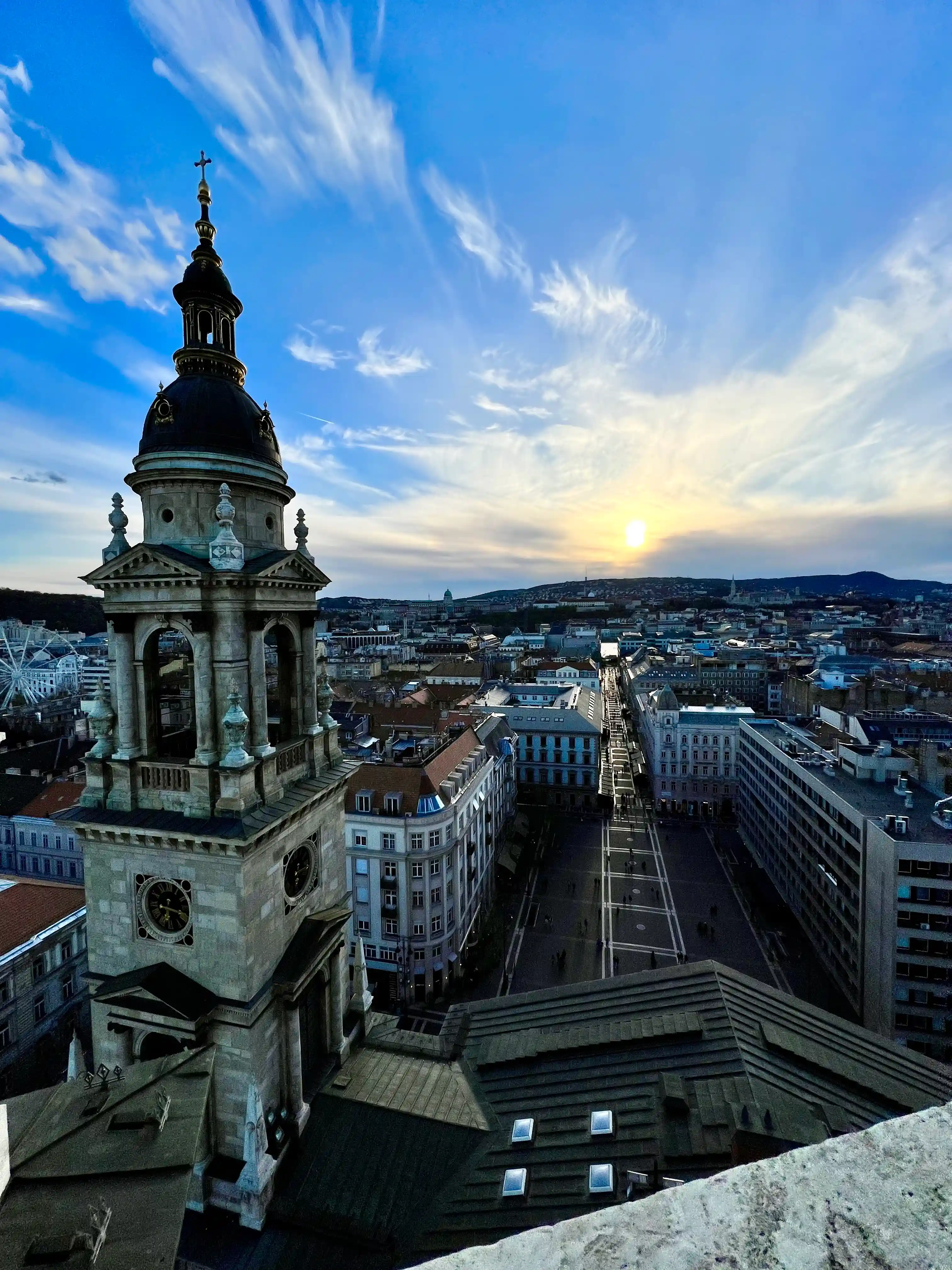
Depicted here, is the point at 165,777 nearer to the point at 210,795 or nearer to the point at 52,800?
the point at 210,795

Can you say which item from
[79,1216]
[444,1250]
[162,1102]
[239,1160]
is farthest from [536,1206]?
Result: [79,1216]

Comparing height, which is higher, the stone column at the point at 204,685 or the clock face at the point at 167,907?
the stone column at the point at 204,685

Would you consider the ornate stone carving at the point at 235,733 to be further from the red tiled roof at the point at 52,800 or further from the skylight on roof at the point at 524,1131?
the red tiled roof at the point at 52,800

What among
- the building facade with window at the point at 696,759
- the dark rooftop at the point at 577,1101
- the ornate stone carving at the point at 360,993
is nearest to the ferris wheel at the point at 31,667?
the building facade with window at the point at 696,759

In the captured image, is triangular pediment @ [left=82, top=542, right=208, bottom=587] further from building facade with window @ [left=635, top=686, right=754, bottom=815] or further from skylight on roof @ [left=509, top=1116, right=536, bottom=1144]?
building facade with window @ [left=635, top=686, right=754, bottom=815]

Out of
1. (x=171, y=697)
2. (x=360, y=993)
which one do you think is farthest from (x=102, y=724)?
(x=360, y=993)
